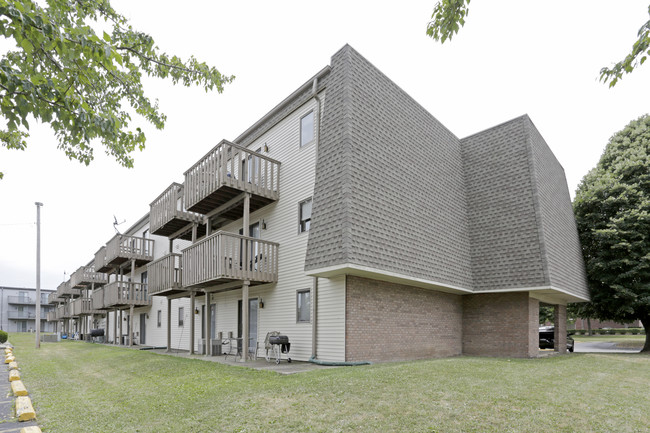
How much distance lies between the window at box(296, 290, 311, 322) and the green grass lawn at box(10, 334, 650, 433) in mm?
2952

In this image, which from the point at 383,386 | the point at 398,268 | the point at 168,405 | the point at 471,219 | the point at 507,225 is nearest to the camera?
the point at 168,405

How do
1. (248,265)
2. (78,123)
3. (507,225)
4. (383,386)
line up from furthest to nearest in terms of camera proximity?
1. (507,225)
2. (248,265)
3. (383,386)
4. (78,123)

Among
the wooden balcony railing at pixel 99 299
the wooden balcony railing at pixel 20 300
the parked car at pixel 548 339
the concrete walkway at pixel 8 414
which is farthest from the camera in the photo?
the wooden balcony railing at pixel 20 300

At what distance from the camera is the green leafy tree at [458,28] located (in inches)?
184

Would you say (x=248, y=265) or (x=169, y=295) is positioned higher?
(x=248, y=265)

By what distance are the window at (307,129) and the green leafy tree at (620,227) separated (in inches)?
525

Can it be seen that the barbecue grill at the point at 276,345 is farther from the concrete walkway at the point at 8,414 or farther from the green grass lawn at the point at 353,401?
the concrete walkway at the point at 8,414

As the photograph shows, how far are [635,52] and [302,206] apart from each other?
10082 mm

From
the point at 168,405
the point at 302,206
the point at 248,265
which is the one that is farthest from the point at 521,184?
the point at 168,405

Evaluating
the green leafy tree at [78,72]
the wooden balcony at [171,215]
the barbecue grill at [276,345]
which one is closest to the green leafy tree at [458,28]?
the green leafy tree at [78,72]

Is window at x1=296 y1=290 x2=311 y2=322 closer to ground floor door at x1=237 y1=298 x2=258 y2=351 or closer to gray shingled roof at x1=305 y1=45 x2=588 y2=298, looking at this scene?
gray shingled roof at x1=305 y1=45 x2=588 y2=298

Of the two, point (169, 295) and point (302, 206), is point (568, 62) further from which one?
point (169, 295)

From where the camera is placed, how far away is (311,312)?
41.3 ft

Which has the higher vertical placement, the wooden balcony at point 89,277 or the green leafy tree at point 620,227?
the green leafy tree at point 620,227
